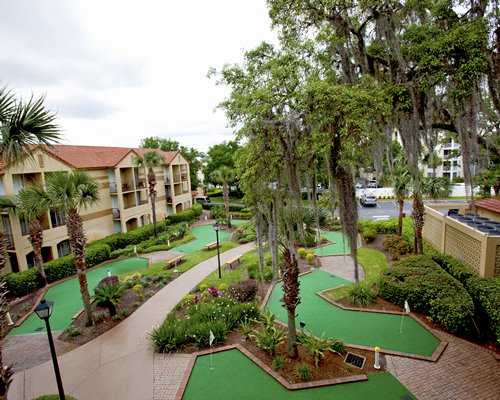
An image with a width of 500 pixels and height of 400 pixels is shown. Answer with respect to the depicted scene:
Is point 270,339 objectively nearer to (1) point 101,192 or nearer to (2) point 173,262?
(2) point 173,262

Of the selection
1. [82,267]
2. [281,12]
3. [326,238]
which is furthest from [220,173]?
[281,12]

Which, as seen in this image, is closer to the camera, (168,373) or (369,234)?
(168,373)

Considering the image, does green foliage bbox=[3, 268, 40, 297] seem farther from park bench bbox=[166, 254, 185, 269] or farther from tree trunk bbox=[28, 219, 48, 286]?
park bench bbox=[166, 254, 185, 269]

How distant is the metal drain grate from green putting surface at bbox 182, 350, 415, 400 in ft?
1.56

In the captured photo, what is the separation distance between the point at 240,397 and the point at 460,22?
12047 millimetres

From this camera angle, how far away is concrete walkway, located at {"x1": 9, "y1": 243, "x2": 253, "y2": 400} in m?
8.17

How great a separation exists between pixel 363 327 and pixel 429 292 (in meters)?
2.77

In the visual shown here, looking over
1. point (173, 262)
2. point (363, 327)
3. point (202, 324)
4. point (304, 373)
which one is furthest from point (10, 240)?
point (363, 327)

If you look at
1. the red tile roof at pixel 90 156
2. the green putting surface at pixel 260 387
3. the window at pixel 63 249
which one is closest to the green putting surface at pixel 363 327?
the green putting surface at pixel 260 387

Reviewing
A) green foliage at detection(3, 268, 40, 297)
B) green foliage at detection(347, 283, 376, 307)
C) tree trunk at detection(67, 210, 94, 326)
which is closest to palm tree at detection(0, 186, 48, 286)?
green foliage at detection(3, 268, 40, 297)

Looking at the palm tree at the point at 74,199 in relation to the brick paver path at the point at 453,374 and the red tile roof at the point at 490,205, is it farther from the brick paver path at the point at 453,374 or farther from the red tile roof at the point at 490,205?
the red tile roof at the point at 490,205

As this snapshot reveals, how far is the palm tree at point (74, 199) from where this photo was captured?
11.1m

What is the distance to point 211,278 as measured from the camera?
1644 cm

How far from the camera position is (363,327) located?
33.7ft
